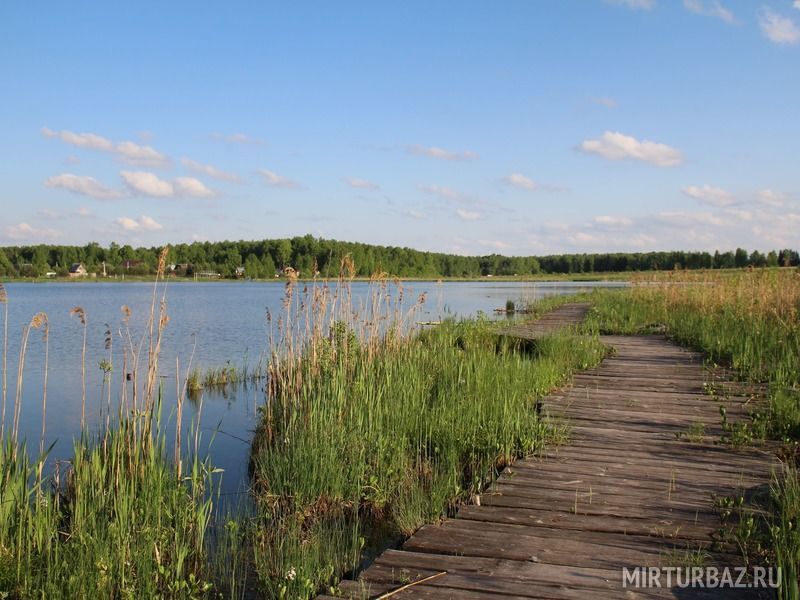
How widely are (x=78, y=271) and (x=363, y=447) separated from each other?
308 feet

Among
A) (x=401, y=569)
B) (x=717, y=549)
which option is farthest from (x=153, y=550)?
(x=717, y=549)

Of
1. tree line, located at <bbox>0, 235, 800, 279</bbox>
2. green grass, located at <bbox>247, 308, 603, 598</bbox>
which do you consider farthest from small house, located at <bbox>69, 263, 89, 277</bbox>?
green grass, located at <bbox>247, 308, 603, 598</bbox>

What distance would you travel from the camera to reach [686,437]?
5336 millimetres

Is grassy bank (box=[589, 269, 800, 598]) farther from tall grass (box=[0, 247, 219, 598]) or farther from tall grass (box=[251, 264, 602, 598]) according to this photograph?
tall grass (box=[0, 247, 219, 598])

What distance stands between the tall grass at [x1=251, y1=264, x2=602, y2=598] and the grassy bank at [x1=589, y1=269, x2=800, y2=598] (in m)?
1.81

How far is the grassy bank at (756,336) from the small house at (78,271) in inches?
3333

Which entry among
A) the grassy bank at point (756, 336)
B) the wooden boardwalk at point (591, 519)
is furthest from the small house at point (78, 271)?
the wooden boardwalk at point (591, 519)

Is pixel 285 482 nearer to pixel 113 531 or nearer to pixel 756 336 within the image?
pixel 113 531

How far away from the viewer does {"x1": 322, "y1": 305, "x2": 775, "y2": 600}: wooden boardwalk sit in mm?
2941

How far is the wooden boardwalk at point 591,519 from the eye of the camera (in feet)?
9.65

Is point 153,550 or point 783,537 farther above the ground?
point 783,537

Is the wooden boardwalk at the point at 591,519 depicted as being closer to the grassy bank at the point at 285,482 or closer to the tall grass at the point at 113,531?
the grassy bank at the point at 285,482

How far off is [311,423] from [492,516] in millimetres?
1999

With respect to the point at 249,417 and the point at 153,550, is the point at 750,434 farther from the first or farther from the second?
the point at 249,417
